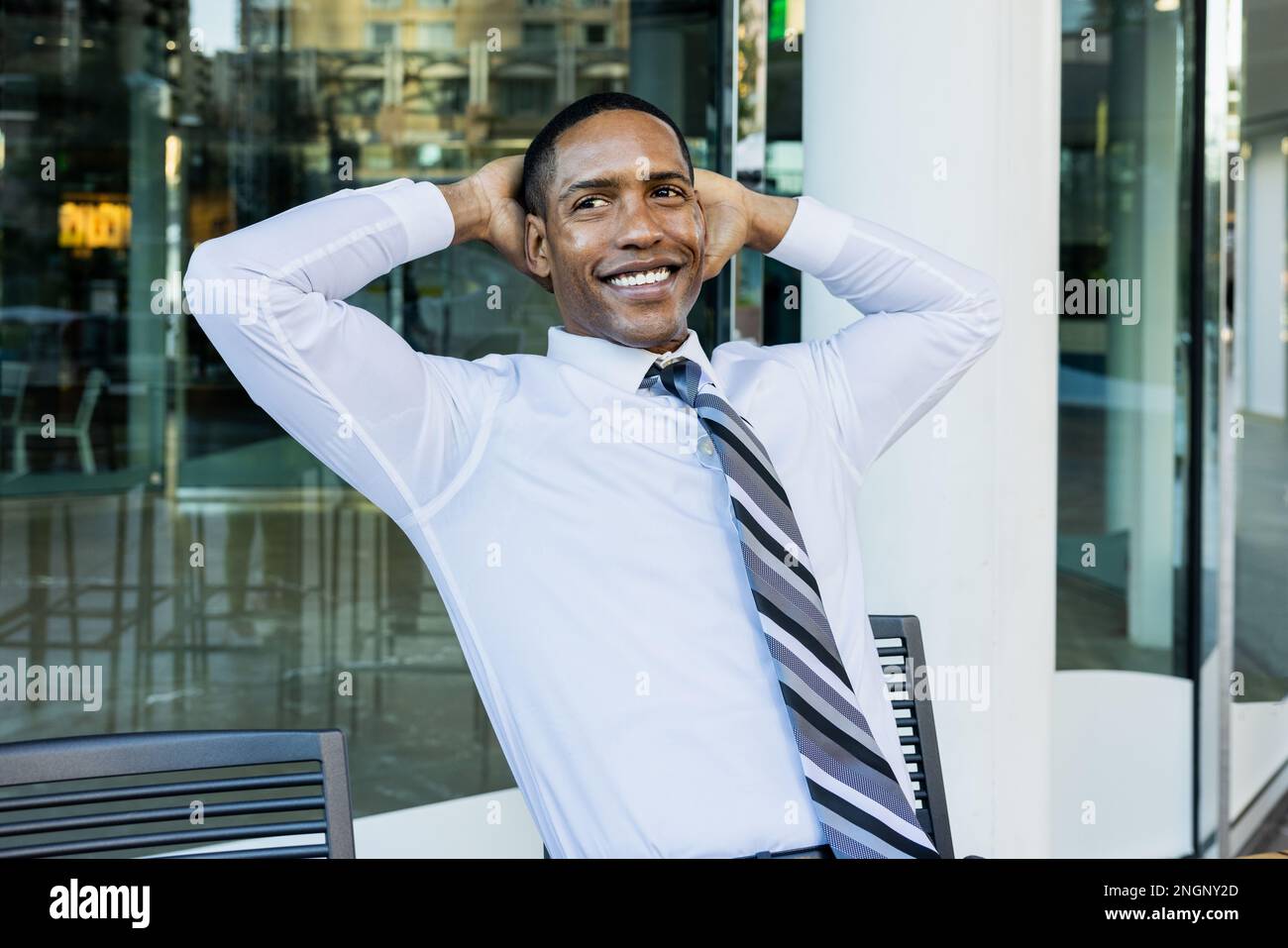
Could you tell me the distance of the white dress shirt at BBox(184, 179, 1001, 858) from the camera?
4.43 feet

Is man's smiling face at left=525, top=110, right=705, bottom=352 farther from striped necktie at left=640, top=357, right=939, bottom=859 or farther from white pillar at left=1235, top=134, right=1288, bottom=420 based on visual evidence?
white pillar at left=1235, top=134, right=1288, bottom=420

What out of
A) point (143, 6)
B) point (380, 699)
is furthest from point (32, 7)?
point (380, 699)

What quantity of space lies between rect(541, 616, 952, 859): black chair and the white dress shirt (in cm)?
43

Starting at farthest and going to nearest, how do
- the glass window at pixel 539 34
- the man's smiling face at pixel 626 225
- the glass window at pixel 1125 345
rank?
the glass window at pixel 539 34 → the glass window at pixel 1125 345 → the man's smiling face at pixel 626 225

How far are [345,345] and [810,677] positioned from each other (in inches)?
24.3


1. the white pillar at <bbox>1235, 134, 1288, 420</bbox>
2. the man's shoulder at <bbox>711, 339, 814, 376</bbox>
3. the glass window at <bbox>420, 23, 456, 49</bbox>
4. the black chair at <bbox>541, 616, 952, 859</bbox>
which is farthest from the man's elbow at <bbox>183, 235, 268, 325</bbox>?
the white pillar at <bbox>1235, 134, 1288, 420</bbox>

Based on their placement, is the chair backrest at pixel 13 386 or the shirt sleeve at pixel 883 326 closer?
the shirt sleeve at pixel 883 326

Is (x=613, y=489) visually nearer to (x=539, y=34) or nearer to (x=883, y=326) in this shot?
(x=883, y=326)

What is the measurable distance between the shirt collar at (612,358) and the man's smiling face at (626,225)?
0.09 feet

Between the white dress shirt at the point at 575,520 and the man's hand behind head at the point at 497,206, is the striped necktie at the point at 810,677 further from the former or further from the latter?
the man's hand behind head at the point at 497,206

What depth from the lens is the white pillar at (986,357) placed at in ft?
7.83

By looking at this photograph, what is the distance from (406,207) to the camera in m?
1.47

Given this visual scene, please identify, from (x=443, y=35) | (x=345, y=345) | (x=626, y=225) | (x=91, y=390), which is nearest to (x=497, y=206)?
(x=626, y=225)

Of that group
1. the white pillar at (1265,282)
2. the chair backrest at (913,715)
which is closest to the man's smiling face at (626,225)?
the chair backrest at (913,715)
